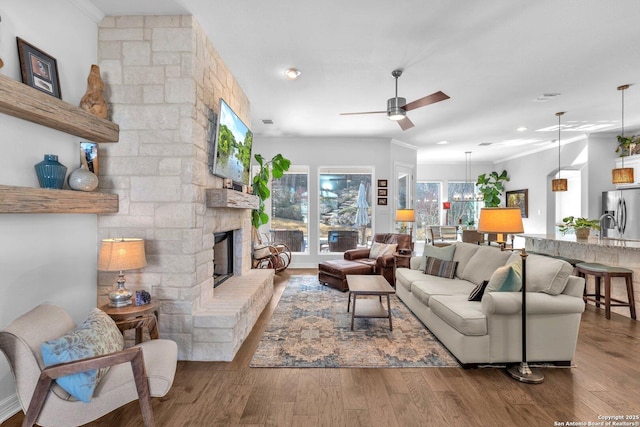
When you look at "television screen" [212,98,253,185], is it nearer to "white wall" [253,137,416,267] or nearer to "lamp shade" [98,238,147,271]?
"lamp shade" [98,238,147,271]

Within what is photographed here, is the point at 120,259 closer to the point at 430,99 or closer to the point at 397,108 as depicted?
the point at 397,108

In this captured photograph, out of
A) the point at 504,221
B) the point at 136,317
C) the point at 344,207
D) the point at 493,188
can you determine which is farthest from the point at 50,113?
the point at 493,188

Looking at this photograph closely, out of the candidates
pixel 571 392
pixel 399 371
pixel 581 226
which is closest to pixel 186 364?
pixel 399 371

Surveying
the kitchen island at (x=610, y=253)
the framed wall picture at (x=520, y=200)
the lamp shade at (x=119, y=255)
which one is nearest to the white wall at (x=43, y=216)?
the lamp shade at (x=119, y=255)

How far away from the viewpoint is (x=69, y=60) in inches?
101

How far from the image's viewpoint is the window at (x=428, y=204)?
10617 mm

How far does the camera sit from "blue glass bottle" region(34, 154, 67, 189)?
2205 millimetres

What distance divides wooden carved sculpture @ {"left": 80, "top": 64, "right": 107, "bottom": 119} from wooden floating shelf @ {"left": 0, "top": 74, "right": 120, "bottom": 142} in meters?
0.11

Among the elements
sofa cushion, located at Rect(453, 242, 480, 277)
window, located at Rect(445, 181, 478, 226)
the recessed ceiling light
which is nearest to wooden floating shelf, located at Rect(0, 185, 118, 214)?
the recessed ceiling light

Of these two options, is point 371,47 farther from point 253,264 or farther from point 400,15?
point 253,264

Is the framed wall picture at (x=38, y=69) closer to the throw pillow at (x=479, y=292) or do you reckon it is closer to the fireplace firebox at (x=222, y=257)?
the fireplace firebox at (x=222, y=257)

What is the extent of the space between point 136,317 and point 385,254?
157 inches

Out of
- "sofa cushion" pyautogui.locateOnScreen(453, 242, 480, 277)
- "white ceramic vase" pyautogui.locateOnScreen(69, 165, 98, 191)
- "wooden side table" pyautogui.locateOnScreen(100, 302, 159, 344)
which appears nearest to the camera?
"wooden side table" pyautogui.locateOnScreen(100, 302, 159, 344)

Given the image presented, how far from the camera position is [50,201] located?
2.14 meters
